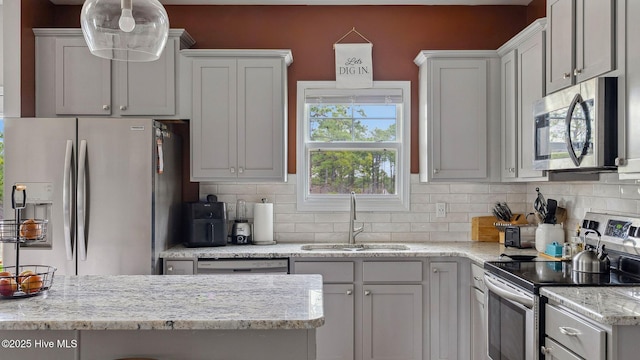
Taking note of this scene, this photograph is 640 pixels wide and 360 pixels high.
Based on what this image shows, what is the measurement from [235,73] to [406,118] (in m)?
1.39

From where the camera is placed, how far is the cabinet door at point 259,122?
3723 millimetres

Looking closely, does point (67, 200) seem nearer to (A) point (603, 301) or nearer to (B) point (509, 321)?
(B) point (509, 321)

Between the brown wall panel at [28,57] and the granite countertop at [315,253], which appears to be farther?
the brown wall panel at [28,57]

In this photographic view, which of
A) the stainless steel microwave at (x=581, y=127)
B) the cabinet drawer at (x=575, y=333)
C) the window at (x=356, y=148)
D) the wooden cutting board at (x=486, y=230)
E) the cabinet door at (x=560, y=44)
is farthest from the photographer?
the window at (x=356, y=148)

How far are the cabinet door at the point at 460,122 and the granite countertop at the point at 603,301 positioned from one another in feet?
5.22

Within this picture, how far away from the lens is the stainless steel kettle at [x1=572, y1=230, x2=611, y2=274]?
8.39 ft

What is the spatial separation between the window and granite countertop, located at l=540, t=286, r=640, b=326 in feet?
6.50

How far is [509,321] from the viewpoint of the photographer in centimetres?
260

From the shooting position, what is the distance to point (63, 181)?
328 centimetres

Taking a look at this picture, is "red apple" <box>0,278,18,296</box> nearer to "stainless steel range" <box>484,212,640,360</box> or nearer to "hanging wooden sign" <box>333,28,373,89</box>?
"stainless steel range" <box>484,212,640,360</box>

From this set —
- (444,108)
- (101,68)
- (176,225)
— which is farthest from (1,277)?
(444,108)

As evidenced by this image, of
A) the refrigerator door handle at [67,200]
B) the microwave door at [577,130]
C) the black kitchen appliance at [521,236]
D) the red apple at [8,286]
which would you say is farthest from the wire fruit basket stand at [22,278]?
the black kitchen appliance at [521,236]

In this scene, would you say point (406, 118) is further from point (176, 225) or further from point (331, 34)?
point (176, 225)

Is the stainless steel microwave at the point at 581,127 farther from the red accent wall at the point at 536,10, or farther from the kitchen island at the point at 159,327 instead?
the kitchen island at the point at 159,327
